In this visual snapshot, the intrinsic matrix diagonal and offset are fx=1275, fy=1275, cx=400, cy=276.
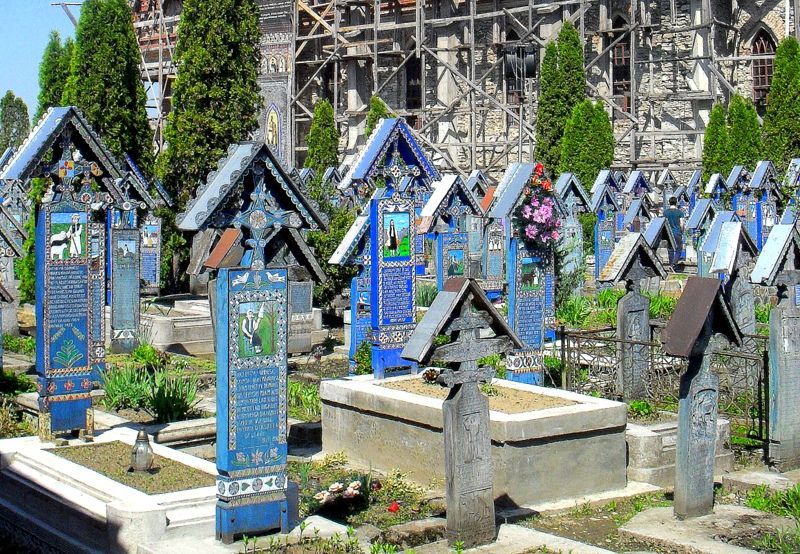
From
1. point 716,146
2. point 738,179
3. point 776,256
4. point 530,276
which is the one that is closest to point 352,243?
point 530,276

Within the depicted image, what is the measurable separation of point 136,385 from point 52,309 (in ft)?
5.84

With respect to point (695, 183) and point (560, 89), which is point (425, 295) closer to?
point (695, 183)

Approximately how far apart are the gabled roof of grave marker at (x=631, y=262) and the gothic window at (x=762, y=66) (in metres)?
21.8

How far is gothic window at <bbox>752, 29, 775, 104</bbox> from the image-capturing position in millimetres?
32844

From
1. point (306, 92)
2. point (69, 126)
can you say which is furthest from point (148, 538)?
point (306, 92)

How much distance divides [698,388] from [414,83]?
98.5 feet

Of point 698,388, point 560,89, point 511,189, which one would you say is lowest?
point 698,388

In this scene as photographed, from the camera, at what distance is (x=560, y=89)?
101ft

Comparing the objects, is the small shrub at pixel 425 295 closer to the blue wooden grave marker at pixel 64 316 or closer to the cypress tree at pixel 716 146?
the blue wooden grave marker at pixel 64 316

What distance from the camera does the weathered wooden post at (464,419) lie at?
788 cm

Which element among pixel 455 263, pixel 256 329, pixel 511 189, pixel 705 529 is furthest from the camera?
pixel 455 263

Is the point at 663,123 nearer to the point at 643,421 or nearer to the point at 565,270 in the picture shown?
the point at 565,270

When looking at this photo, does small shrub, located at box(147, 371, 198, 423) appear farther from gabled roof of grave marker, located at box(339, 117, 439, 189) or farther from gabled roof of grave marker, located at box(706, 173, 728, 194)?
gabled roof of grave marker, located at box(706, 173, 728, 194)

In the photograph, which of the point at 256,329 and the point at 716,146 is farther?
the point at 716,146
